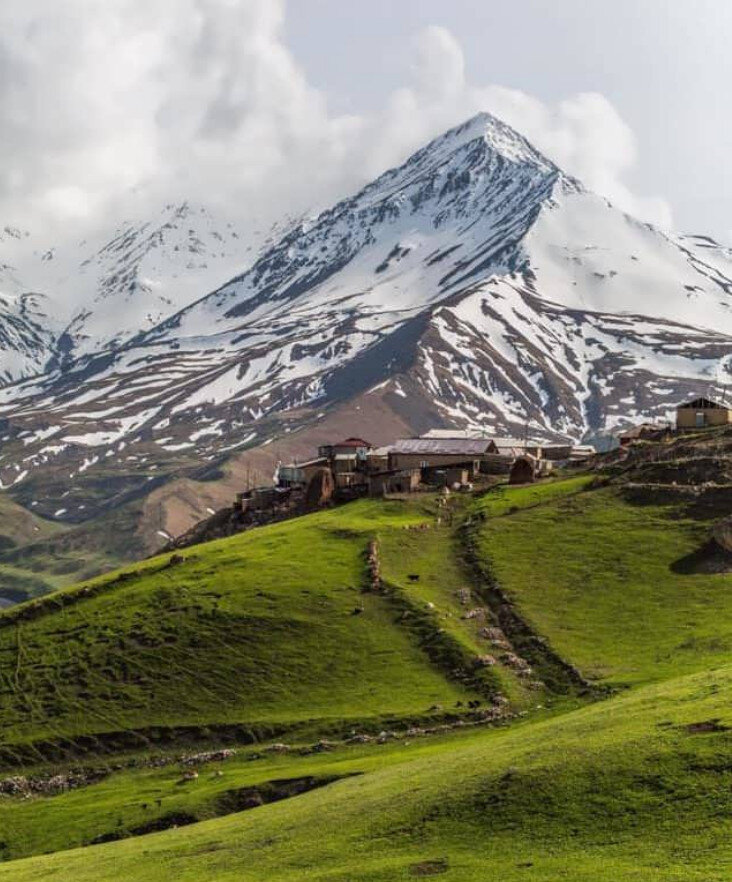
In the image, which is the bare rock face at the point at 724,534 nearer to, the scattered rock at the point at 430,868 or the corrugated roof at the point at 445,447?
the corrugated roof at the point at 445,447

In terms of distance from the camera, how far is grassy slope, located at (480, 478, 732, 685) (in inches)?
3425

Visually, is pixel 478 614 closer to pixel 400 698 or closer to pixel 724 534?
pixel 400 698

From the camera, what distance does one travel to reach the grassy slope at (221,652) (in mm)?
92625

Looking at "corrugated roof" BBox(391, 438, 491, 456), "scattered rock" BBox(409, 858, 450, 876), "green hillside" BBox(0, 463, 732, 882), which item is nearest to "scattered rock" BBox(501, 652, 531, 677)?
"green hillside" BBox(0, 463, 732, 882)

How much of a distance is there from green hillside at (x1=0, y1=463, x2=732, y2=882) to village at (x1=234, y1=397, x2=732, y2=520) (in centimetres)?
996

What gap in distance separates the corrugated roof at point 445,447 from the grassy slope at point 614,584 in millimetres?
38770

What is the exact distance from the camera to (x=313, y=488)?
151250 millimetres

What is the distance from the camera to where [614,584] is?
101750mm

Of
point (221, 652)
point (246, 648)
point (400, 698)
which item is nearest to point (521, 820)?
point (400, 698)

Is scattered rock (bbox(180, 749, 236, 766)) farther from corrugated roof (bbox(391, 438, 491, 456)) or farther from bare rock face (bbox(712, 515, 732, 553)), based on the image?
corrugated roof (bbox(391, 438, 491, 456))

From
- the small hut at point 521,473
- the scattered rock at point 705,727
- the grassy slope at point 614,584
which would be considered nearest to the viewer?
the scattered rock at point 705,727

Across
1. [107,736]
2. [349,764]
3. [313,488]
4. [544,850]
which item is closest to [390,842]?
[544,850]

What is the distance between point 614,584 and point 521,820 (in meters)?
56.1

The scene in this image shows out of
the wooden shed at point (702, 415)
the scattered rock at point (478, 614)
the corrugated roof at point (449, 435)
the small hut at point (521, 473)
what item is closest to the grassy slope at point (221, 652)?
the scattered rock at point (478, 614)
